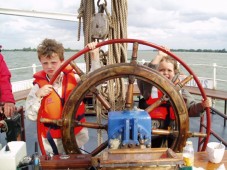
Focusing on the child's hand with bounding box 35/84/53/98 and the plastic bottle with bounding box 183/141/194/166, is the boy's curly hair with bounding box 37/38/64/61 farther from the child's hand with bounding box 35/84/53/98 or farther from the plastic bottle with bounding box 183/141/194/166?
the plastic bottle with bounding box 183/141/194/166

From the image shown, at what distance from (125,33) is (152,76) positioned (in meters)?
0.58

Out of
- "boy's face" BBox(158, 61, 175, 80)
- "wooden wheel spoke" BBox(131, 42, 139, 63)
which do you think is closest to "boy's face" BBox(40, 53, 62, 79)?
"wooden wheel spoke" BBox(131, 42, 139, 63)

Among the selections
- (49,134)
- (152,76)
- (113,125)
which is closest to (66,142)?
(49,134)

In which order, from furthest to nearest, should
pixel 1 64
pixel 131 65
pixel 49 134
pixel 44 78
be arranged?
pixel 1 64, pixel 44 78, pixel 49 134, pixel 131 65

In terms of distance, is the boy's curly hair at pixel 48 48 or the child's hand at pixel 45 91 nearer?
the child's hand at pixel 45 91

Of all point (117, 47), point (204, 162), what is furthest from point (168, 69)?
point (204, 162)

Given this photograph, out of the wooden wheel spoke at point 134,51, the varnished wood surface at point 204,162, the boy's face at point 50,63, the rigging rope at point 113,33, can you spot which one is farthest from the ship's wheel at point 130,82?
the rigging rope at point 113,33

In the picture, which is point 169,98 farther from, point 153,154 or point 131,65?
point 153,154

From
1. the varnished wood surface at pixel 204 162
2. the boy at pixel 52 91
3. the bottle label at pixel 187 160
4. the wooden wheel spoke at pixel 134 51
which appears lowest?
the varnished wood surface at pixel 204 162

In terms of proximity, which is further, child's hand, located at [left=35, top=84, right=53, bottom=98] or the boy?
the boy

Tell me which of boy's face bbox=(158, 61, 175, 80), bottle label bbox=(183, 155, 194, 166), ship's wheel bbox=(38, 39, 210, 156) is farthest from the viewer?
boy's face bbox=(158, 61, 175, 80)

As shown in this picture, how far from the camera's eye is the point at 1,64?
6.73ft

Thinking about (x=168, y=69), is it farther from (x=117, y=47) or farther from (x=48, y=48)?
(x=48, y=48)

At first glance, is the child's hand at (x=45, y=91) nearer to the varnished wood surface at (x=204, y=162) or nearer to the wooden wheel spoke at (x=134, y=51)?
the wooden wheel spoke at (x=134, y=51)
